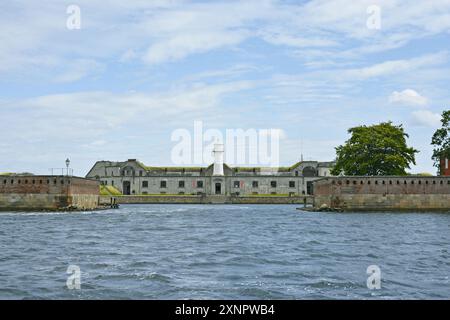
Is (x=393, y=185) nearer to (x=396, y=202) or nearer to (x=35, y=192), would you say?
(x=396, y=202)

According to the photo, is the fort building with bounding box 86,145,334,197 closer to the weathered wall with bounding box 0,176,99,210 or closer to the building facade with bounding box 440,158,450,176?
the building facade with bounding box 440,158,450,176

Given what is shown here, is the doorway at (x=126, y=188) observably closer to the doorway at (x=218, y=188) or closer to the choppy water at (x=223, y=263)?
the doorway at (x=218, y=188)

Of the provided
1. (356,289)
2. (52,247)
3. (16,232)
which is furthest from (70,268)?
(16,232)

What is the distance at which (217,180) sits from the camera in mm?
111250

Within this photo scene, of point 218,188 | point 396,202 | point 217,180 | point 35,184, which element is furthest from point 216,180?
point 396,202

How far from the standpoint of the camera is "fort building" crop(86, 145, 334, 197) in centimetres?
11119

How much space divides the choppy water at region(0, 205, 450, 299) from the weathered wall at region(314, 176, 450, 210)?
78.2 feet

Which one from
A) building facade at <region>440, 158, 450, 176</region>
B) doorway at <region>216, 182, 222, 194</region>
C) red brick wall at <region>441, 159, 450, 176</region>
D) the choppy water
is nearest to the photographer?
the choppy water

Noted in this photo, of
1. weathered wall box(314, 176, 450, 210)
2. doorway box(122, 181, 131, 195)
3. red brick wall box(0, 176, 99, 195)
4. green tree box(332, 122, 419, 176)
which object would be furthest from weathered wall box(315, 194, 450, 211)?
doorway box(122, 181, 131, 195)

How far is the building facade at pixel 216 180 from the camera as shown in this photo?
365 ft

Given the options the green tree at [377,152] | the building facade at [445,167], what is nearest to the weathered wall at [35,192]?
the green tree at [377,152]

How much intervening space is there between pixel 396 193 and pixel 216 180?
57.0 meters

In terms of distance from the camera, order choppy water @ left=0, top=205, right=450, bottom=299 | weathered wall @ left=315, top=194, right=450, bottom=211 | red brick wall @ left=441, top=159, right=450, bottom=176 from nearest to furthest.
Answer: choppy water @ left=0, top=205, right=450, bottom=299 < weathered wall @ left=315, top=194, right=450, bottom=211 < red brick wall @ left=441, top=159, right=450, bottom=176
